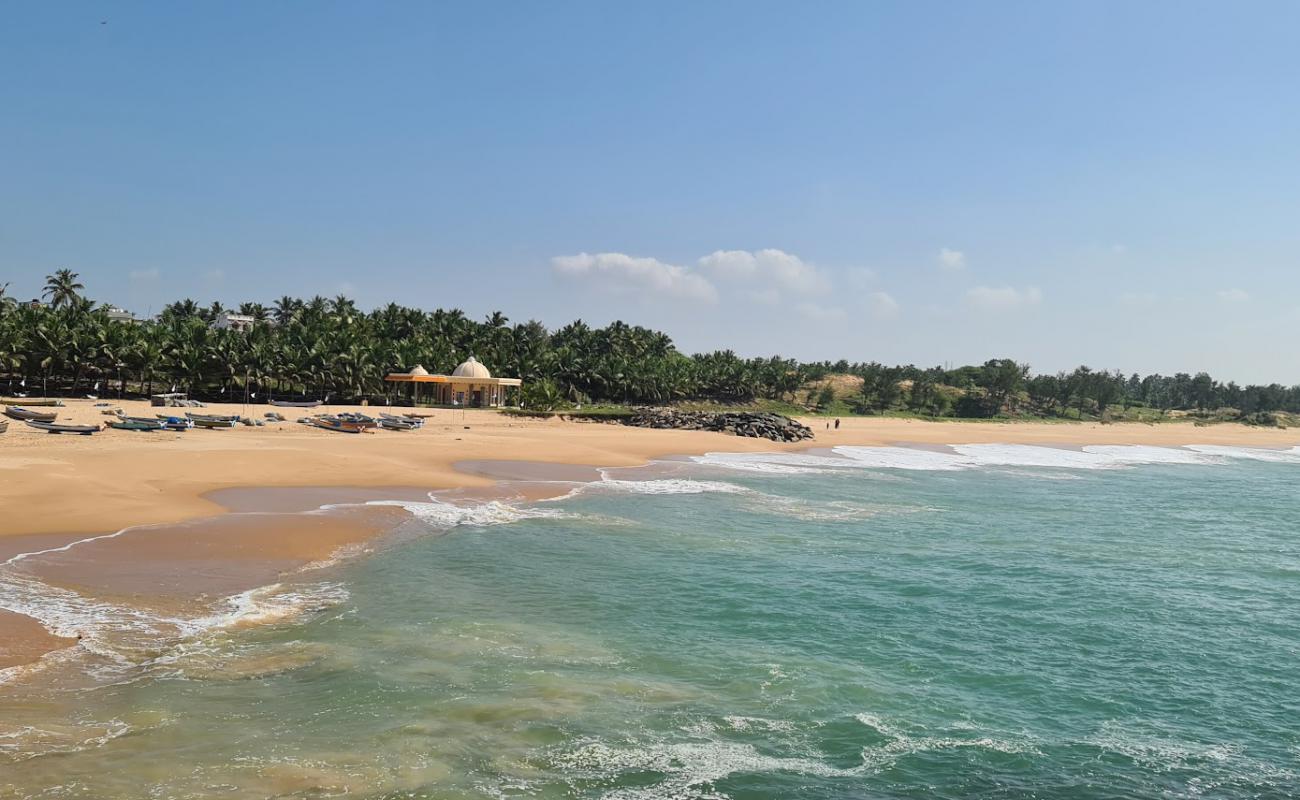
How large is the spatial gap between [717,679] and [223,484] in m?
23.4

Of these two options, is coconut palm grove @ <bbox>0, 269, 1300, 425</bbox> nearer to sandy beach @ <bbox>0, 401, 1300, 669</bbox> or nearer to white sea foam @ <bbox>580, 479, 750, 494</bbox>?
sandy beach @ <bbox>0, 401, 1300, 669</bbox>

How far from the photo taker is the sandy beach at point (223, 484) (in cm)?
1805

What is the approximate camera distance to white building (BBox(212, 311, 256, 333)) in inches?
4591

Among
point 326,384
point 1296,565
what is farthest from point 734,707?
point 326,384

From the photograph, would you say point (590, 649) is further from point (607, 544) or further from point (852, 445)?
point (852, 445)

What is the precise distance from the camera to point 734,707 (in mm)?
12633

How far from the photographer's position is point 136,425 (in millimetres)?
43906

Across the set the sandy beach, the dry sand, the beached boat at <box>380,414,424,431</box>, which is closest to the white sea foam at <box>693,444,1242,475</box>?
the dry sand

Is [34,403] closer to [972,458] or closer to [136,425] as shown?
[136,425]

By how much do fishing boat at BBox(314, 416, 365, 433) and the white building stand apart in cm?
6528

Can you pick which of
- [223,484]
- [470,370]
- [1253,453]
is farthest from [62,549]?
[1253,453]

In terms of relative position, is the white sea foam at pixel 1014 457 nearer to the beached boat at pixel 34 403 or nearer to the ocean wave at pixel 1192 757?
the ocean wave at pixel 1192 757

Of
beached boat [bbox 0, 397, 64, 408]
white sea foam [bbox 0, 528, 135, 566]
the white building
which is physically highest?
the white building

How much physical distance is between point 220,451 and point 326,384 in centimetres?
3759
